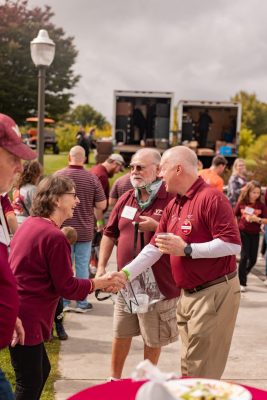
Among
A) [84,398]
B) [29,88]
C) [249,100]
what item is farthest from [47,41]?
[249,100]

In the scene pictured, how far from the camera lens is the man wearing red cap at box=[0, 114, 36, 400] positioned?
2.69m

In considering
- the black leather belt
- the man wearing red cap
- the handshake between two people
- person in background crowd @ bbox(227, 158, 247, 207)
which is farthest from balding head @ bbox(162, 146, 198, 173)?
person in background crowd @ bbox(227, 158, 247, 207)

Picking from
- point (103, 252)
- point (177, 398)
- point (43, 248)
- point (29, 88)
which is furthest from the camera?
point (29, 88)

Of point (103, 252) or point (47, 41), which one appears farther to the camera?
point (47, 41)

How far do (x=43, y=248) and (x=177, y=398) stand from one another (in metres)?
1.54

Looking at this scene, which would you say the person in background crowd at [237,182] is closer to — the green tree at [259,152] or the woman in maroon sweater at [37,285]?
the woman in maroon sweater at [37,285]

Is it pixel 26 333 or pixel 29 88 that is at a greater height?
pixel 29 88

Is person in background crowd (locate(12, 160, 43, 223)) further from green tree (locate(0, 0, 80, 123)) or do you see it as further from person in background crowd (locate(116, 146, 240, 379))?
green tree (locate(0, 0, 80, 123))

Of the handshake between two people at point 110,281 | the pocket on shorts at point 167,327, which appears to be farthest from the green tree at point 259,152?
the handshake between two people at point 110,281

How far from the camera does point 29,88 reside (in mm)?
42094

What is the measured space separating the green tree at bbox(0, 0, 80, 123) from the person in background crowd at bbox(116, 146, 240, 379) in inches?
1511

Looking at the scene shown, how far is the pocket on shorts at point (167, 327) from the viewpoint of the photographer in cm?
498

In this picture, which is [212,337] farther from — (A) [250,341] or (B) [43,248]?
(A) [250,341]

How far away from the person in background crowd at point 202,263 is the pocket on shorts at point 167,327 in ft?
2.49
